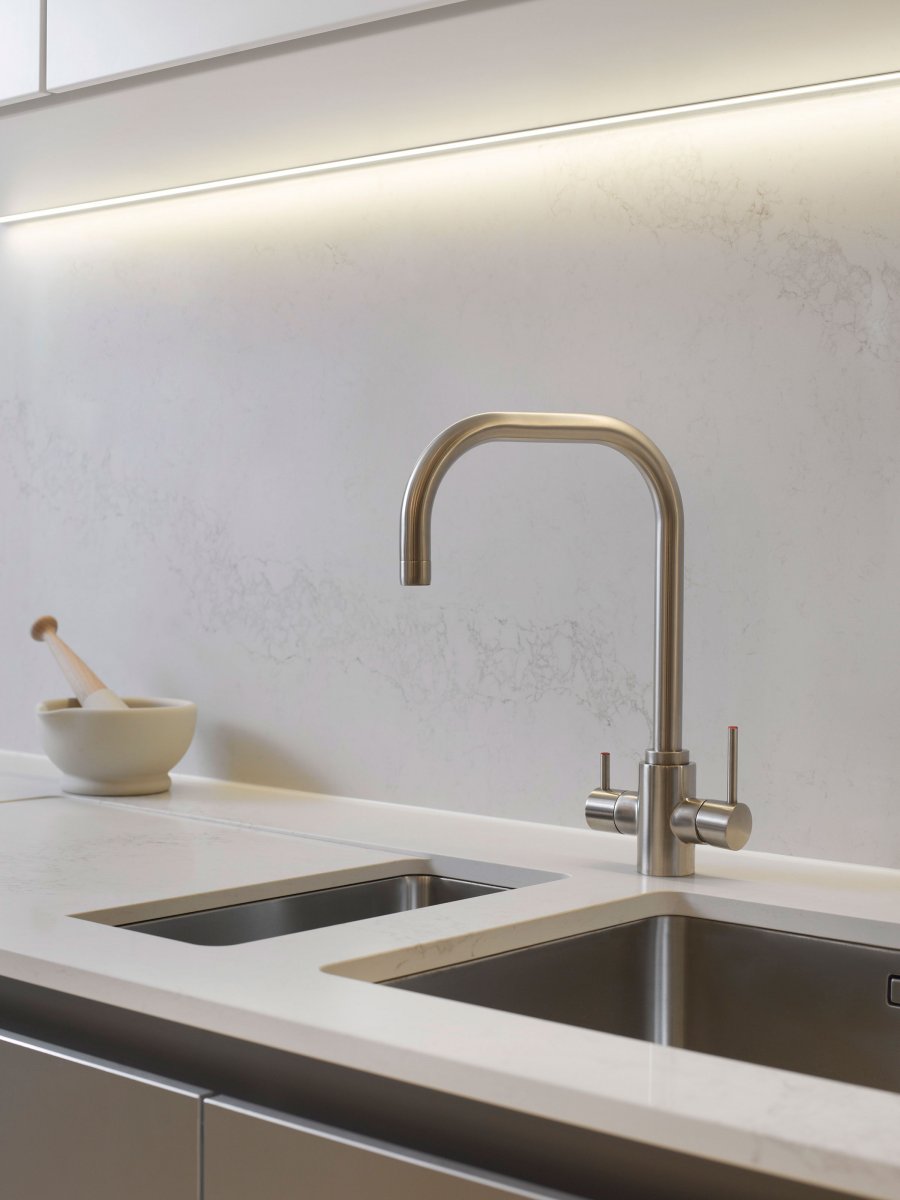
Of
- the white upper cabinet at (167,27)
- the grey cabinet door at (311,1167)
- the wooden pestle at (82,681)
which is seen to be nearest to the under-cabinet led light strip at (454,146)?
the white upper cabinet at (167,27)

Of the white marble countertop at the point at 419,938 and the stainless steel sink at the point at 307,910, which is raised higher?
the white marble countertop at the point at 419,938

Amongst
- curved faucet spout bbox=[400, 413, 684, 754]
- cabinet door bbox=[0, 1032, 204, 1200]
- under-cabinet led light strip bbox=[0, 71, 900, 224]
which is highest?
under-cabinet led light strip bbox=[0, 71, 900, 224]

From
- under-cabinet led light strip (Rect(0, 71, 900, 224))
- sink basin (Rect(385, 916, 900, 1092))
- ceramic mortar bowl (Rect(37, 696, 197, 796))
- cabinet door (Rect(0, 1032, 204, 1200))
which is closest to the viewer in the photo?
cabinet door (Rect(0, 1032, 204, 1200))

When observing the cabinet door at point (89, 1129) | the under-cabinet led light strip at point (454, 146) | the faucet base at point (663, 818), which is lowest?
the cabinet door at point (89, 1129)

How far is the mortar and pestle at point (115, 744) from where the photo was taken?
5.14 feet

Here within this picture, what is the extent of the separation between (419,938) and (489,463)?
69 cm

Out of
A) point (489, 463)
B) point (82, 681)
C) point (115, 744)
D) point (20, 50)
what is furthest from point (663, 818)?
point (20, 50)

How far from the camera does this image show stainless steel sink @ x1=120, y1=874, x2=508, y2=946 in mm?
1072

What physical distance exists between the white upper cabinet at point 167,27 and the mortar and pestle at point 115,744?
67 centimetres

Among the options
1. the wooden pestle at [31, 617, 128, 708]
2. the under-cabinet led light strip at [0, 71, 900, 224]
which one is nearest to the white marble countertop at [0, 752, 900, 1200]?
the wooden pestle at [31, 617, 128, 708]

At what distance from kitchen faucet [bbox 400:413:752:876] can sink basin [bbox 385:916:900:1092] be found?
74mm

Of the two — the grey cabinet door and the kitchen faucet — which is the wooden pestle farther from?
the grey cabinet door

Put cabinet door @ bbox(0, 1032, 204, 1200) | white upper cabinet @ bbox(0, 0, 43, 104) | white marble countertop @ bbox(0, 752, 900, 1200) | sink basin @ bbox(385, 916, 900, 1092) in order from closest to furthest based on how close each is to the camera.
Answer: white marble countertop @ bbox(0, 752, 900, 1200), cabinet door @ bbox(0, 1032, 204, 1200), sink basin @ bbox(385, 916, 900, 1092), white upper cabinet @ bbox(0, 0, 43, 104)

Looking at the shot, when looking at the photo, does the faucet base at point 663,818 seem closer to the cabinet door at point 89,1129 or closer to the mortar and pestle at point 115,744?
the cabinet door at point 89,1129
